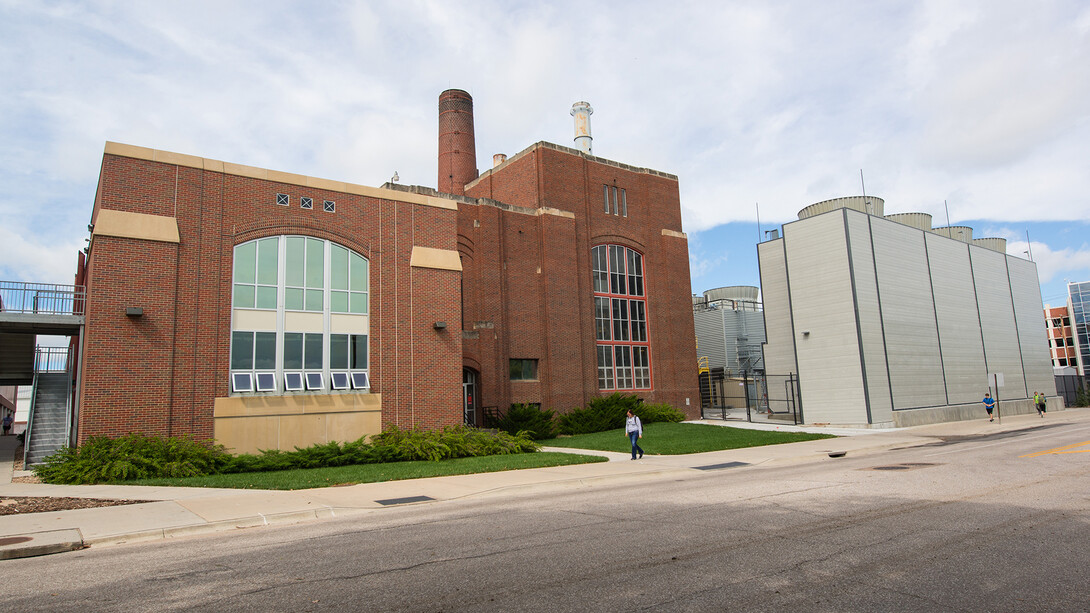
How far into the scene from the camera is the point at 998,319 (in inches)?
1766

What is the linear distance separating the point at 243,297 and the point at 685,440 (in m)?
16.1

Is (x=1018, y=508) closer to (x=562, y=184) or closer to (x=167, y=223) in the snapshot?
(x=167, y=223)

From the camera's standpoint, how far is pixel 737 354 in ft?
177

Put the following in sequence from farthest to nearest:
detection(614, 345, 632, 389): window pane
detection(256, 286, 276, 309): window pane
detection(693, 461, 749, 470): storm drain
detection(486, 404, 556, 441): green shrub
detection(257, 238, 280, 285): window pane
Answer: detection(614, 345, 632, 389): window pane < detection(486, 404, 556, 441): green shrub < detection(257, 238, 280, 285): window pane < detection(256, 286, 276, 309): window pane < detection(693, 461, 749, 470): storm drain

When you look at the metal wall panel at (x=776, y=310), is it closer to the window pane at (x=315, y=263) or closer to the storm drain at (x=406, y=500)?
the window pane at (x=315, y=263)

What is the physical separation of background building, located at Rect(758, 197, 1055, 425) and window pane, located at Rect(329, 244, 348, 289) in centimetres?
2438

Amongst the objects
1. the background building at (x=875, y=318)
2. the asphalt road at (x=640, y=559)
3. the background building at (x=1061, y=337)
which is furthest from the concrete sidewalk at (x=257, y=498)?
the background building at (x=1061, y=337)

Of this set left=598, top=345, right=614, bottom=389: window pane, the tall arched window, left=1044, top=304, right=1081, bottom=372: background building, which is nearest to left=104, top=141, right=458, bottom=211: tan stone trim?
the tall arched window

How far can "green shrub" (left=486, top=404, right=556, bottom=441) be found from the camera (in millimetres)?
29250

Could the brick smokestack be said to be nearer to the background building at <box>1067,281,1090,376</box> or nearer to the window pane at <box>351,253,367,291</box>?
the window pane at <box>351,253,367,291</box>

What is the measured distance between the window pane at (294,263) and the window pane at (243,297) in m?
1.17

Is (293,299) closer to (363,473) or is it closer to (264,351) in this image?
(264,351)

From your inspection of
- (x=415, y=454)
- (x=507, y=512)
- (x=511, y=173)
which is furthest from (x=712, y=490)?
(x=511, y=173)

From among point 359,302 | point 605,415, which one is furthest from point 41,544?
point 605,415
